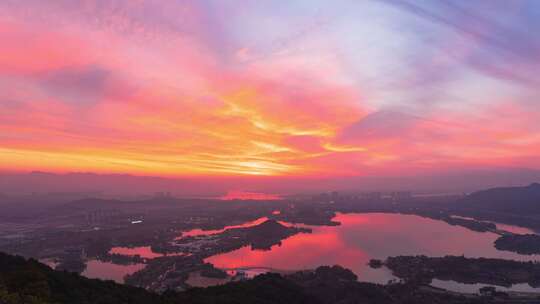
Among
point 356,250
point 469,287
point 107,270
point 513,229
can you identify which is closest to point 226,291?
point 107,270

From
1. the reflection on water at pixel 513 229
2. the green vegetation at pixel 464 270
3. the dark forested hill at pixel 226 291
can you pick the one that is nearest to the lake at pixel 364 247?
the green vegetation at pixel 464 270

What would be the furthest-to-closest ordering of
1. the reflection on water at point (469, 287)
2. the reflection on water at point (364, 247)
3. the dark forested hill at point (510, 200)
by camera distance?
the dark forested hill at point (510, 200) < the reflection on water at point (364, 247) < the reflection on water at point (469, 287)

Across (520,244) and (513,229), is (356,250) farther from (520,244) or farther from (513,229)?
(513,229)

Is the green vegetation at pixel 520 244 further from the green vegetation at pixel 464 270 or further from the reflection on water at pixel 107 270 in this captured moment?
the reflection on water at pixel 107 270

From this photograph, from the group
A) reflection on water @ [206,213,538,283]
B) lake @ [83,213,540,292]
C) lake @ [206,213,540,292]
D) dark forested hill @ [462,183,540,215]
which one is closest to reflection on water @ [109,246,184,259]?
lake @ [83,213,540,292]

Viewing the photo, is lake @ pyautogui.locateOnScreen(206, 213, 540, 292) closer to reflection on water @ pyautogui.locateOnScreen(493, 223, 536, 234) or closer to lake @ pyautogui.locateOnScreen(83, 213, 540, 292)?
lake @ pyautogui.locateOnScreen(83, 213, 540, 292)

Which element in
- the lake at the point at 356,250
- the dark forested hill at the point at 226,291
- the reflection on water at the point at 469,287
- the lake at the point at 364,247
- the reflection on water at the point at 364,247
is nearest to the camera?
the dark forested hill at the point at 226,291
